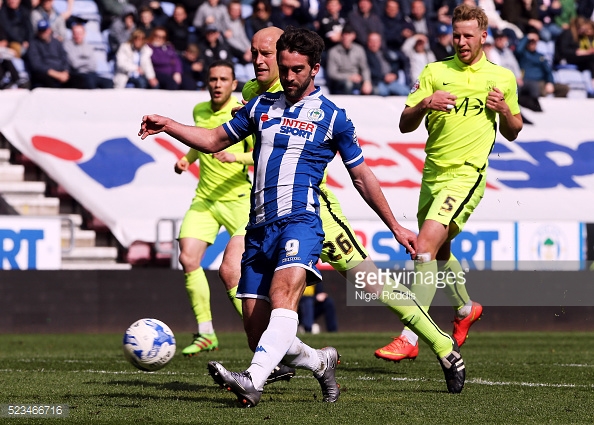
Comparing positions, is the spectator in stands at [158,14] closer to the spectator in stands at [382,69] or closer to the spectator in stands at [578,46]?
the spectator in stands at [382,69]

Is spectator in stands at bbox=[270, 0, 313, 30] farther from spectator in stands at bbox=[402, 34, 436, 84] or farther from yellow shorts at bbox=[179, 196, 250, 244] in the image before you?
yellow shorts at bbox=[179, 196, 250, 244]

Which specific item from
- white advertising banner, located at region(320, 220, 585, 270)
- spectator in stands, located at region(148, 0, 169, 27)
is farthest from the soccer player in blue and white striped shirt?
spectator in stands, located at region(148, 0, 169, 27)

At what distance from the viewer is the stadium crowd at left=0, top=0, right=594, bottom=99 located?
19250 mm

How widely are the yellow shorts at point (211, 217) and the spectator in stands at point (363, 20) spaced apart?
11444mm

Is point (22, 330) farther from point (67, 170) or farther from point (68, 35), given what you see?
point (68, 35)

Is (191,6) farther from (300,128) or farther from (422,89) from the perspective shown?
(300,128)

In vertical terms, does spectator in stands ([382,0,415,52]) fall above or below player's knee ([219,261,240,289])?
above

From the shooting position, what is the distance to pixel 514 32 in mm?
23047

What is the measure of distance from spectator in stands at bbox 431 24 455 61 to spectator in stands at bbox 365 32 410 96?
733 millimetres

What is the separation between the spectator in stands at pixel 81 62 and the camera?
19.3 metres

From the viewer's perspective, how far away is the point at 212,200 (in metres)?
Result: 10.4

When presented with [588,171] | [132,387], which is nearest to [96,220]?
[588,171]

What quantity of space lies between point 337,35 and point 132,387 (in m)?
14.2

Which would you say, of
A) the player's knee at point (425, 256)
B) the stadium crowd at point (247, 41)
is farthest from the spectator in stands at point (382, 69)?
the player's knee at point (425, 256)
